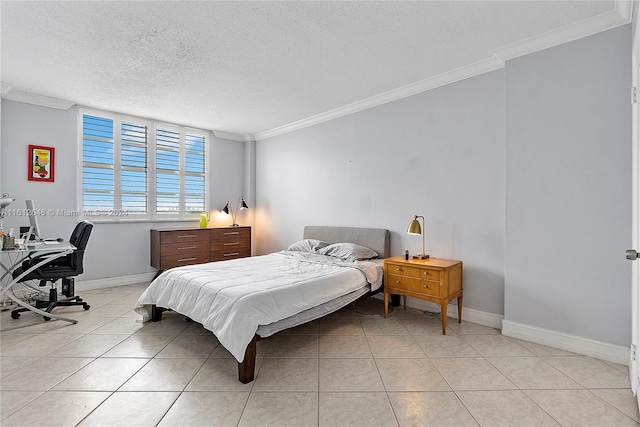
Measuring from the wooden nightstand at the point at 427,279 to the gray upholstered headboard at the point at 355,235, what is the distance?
0.55m

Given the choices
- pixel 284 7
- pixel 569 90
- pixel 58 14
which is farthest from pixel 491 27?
pixel 58 14

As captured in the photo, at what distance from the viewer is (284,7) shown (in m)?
2.26

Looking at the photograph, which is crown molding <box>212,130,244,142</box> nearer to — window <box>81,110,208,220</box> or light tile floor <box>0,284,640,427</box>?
window <box>81,110,208,220</box>

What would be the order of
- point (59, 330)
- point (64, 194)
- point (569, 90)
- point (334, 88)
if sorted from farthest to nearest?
1. point (64, 194)
2. point (334, 88)
3. point (59, 330)
4. point (569, 90)

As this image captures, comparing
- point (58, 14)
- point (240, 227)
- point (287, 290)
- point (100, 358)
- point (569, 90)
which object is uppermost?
point (58, 14)

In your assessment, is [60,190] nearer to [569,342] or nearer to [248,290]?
[248,290]

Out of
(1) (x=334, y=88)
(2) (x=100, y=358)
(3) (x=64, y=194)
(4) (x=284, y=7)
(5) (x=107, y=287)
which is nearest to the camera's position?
(4) (x=284, y=7)

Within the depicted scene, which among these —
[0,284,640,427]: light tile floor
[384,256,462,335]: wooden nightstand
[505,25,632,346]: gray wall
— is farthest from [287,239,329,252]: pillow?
[505,25,632,346]: gray wall

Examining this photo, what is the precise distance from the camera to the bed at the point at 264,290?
2213 millimetres

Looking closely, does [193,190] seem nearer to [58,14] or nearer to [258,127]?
[258,127]

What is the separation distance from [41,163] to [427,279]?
16.4 feet

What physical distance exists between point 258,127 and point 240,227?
1.83 metres

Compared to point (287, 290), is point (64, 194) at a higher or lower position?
higher

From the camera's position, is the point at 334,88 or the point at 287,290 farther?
the point at 334,88
